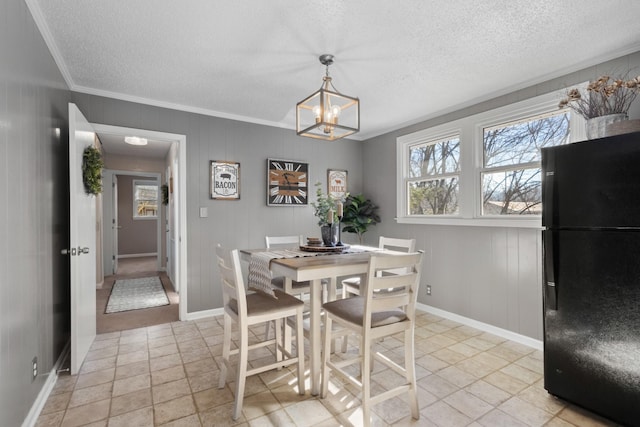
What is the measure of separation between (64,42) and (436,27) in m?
2.61

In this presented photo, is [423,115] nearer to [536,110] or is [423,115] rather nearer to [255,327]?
[536,110]

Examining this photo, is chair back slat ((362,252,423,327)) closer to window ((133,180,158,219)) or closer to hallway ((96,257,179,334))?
hallway ((96,257,179,334))

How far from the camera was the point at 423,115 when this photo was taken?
3.84 m

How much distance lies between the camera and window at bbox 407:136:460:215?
12.1 ft

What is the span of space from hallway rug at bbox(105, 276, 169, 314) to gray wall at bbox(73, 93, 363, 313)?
3.59 feet

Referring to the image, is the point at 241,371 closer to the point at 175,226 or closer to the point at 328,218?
the point at 328,218

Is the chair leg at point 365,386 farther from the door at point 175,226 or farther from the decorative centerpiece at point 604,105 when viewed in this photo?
the door at point 175,226

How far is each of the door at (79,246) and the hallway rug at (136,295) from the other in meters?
1.32

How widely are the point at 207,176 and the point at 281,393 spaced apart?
2.51 m

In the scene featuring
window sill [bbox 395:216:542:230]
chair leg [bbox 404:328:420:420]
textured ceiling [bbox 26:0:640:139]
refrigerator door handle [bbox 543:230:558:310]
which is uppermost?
textured ceiling [bbox 26:0:640:139]

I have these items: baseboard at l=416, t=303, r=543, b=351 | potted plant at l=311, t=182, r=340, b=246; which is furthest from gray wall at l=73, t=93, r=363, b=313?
baseboard at l=416, t=303, r=543, b=351

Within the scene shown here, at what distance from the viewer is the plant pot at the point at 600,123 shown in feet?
6.64

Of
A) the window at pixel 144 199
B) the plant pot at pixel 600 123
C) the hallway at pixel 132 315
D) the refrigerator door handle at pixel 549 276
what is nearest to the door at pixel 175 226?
the hallway at pixel 132 315

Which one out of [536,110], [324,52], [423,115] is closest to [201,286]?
[324,52]
